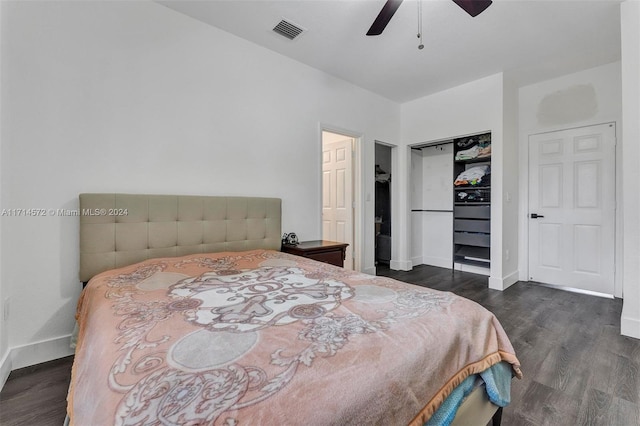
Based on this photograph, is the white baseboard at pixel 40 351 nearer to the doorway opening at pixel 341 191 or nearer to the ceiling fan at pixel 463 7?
the doorway opening at pixel 341 191

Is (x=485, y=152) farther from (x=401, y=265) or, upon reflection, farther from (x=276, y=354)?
(x=276, y=354)

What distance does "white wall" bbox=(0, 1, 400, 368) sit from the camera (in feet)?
6.05

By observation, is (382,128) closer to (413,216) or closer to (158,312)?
(413,216)

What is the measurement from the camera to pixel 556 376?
5.86 ft

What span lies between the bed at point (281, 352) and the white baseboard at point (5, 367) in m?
0.62

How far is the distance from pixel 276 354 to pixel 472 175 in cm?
411

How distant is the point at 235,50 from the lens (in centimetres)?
278

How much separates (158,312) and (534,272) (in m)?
4.74

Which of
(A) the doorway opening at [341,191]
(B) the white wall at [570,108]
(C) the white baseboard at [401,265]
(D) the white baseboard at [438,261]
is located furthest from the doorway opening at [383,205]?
(B) the white wall at [570,108]

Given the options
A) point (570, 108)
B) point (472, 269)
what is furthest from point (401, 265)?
point (570, 108)

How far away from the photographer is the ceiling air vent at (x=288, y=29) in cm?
260

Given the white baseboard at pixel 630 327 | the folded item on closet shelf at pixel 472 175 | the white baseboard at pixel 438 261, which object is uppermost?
the folded item on closet shelf at pixel 472 175

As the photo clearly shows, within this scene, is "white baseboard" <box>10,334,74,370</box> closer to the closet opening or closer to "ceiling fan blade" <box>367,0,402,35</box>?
"ceiling fan blade" <box>367,0,402,35</box>

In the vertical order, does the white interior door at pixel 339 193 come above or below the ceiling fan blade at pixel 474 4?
below
